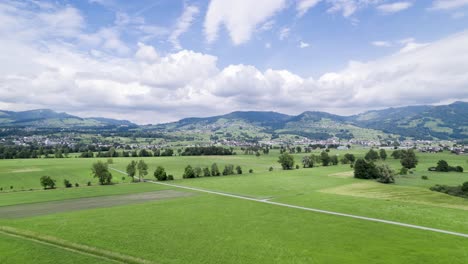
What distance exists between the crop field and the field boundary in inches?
4.8

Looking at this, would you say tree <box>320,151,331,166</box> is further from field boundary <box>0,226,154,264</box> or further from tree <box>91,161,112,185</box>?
field boundary <box>0,226,154,264</box>

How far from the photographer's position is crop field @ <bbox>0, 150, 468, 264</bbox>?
35.8 meters

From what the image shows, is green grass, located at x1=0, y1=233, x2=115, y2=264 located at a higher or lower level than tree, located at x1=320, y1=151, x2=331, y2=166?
lower

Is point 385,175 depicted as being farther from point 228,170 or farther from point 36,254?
point 36,254

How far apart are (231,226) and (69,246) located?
2401 centimetres

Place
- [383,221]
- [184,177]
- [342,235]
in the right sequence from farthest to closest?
[184,177]
[383,221]
[342,235]

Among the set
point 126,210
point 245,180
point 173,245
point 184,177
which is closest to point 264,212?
point 173,245

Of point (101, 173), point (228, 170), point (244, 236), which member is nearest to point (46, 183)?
point (101, 173)

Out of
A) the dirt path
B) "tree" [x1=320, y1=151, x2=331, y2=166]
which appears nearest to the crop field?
the dirt path

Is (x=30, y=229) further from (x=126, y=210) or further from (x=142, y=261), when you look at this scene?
(x=142, y=261)

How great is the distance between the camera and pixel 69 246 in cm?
3909

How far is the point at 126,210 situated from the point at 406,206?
199ft

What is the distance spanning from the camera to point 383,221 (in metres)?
51.2

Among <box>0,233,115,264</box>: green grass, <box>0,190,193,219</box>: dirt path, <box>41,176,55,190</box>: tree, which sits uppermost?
<box>41,176,55,190</box>: tree
